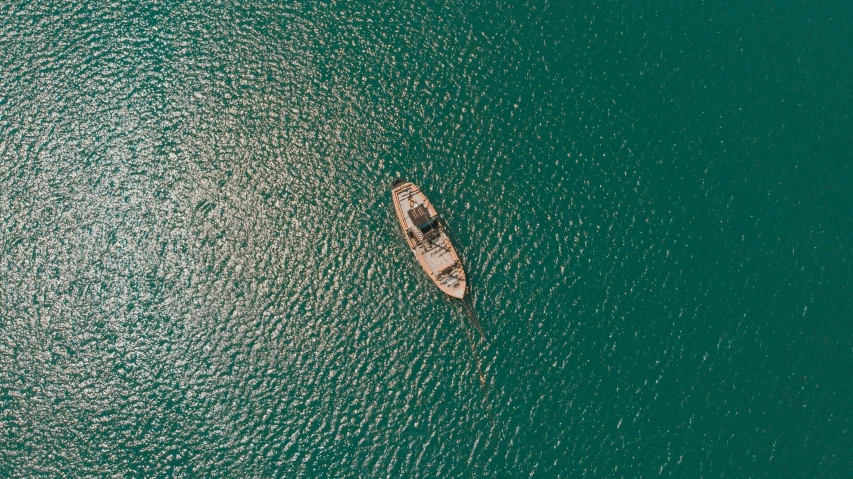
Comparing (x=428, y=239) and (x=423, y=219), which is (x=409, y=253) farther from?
(x=423, y=219)

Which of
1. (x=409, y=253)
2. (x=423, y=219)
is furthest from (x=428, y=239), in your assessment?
(x=409, y=253)

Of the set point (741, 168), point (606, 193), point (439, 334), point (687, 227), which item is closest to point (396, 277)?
point (439, 334)

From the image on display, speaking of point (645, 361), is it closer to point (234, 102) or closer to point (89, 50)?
point (234, 102)

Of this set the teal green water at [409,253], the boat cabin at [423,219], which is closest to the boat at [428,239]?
the boat cabin at [423,219]

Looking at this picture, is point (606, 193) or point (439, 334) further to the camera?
point (606, 193)

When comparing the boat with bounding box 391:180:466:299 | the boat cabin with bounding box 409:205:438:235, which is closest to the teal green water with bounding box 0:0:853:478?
the boat with bounding box 391:180:466:299

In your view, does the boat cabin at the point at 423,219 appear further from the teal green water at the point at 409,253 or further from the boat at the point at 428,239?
the teal green water at the point at 409,253
